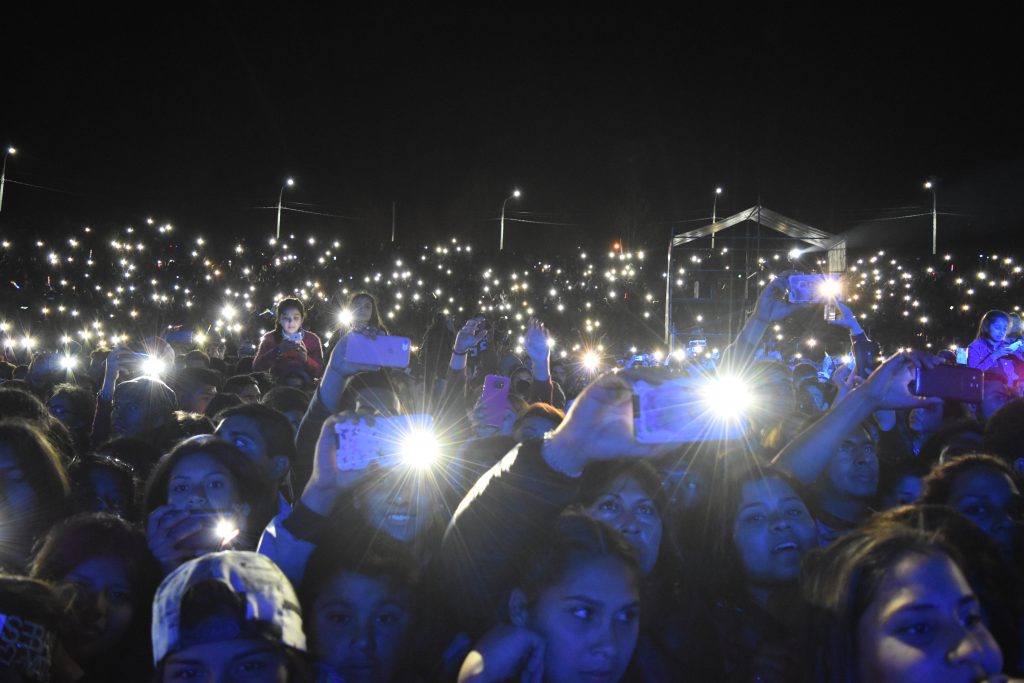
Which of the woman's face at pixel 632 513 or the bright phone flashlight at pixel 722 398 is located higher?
the bright phone flashlight at pixel 722 398

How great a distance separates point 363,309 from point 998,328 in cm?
660

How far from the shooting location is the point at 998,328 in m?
6.91

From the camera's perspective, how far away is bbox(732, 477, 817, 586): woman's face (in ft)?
8.11

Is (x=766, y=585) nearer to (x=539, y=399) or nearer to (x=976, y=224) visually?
(x=539, y=399)

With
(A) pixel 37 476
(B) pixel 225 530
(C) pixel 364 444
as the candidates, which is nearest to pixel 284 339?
(A) pixel 37 476

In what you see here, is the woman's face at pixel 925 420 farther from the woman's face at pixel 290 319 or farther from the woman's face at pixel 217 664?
the woman's face at pixel 290 319

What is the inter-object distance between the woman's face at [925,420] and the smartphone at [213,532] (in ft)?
15.2

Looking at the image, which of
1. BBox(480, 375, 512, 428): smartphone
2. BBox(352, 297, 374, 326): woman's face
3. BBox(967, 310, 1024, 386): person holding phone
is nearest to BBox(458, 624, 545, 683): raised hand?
BBox(480, 375, 512, 428): smartphone

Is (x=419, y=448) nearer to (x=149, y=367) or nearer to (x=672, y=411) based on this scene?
(x=672, y=411)

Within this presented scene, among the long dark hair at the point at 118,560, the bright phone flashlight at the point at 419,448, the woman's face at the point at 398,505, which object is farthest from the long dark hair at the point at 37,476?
the bright phone flashlight at the point at 419,448


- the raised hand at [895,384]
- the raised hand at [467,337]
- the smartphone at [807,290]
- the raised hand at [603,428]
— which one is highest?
the smartphone at [807,290]

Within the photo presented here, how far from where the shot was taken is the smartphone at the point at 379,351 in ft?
11.0

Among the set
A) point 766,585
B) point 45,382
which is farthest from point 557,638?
point 45,382

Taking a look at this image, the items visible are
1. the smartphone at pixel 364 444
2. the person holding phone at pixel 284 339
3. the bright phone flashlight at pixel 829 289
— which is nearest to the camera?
the smartphone at pixel 364 444
